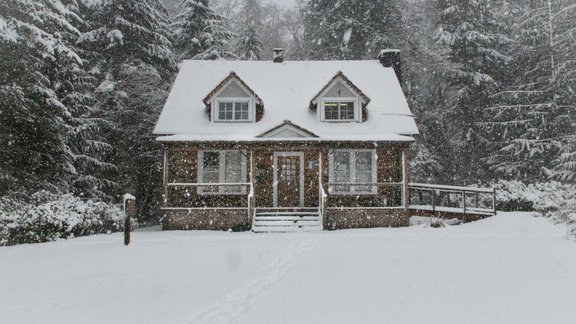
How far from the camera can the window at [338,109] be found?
66.8 ft

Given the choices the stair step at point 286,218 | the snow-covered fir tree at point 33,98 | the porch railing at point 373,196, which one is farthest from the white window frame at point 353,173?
the snow-covered fir tree at point 33,98

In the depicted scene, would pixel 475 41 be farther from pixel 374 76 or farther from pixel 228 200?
pixel 228 200

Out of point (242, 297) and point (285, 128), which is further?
point (285, 128)

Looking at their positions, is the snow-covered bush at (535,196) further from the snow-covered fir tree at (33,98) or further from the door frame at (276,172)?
the snow-covered fir tree at (33,98)

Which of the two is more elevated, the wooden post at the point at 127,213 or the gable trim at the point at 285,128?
the gable trim at the point at 285,128

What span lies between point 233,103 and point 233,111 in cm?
34

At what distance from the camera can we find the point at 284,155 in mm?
20000

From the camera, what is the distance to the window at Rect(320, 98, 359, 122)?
20375 millimetres

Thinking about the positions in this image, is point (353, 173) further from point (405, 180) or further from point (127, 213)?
point (127, 213)

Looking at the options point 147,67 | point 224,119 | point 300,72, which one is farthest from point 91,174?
point 300,72

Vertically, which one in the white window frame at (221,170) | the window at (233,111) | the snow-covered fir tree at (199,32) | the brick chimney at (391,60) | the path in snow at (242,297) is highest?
the snow-covered fir tree at (199,32)

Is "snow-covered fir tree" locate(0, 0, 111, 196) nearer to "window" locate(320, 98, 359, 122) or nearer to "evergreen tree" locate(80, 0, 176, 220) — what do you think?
"evergreen tree" locate(80, 0, 176, 220)

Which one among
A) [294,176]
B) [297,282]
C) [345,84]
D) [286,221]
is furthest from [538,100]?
[297,282]

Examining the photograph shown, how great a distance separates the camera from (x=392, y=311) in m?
5.73
